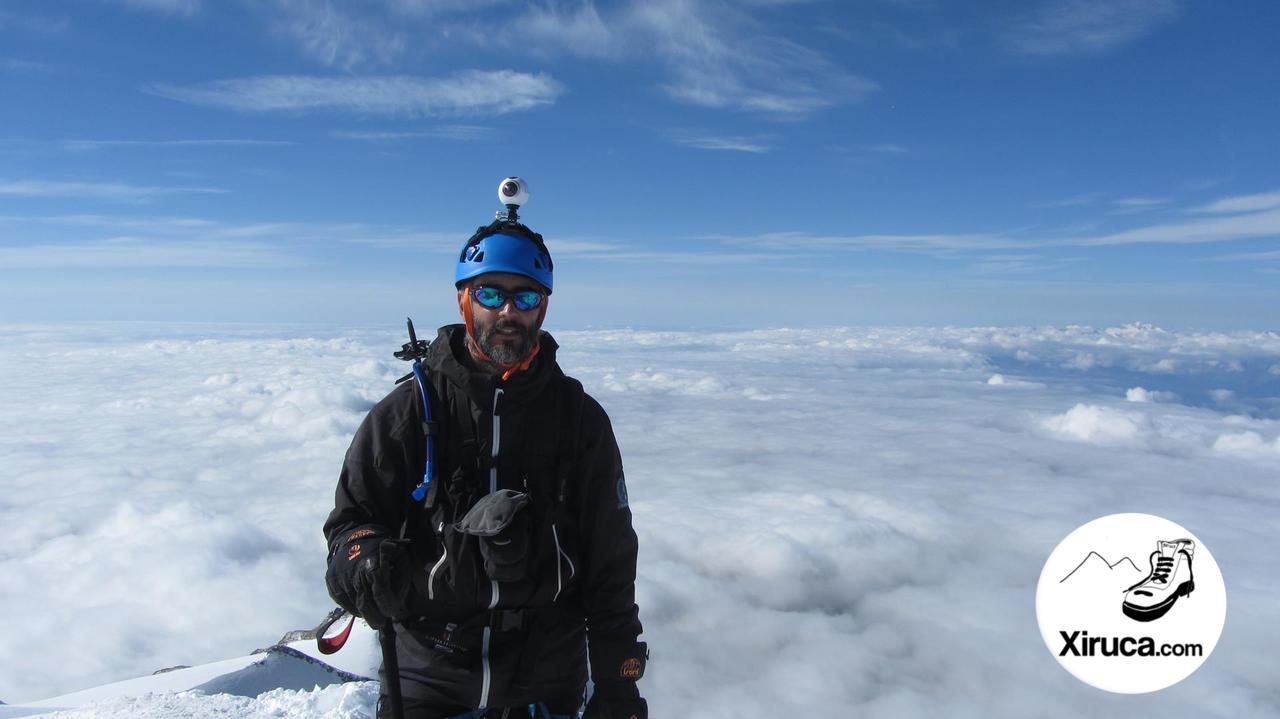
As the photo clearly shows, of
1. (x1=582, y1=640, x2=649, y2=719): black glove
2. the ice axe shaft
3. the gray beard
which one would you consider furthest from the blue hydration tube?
(x1=582, y1=640, x2=649, y2=719): black glove

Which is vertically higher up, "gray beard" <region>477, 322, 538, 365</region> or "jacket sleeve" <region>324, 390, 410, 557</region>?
"gray beard" <region>477, 322, 538, 365</region>

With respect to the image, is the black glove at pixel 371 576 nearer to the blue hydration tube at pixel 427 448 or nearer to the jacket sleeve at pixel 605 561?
the blue hydration tube at pixel 427 448

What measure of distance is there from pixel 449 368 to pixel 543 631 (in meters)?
1.31

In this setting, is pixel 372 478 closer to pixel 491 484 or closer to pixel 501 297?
pixel 491 484

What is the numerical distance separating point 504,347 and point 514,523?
2.60ft

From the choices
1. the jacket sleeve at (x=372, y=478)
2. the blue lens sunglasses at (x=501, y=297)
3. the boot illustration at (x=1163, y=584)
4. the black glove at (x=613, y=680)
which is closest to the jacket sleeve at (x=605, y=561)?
the black glove at (x=613, y=680)

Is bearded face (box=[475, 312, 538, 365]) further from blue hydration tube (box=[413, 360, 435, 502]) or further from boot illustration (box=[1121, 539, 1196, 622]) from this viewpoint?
boot illustration (box=[1121, 539, 1196, 622])

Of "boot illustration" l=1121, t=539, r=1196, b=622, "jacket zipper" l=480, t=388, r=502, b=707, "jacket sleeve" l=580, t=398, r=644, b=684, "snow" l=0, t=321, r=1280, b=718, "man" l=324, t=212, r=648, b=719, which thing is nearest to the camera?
"man" l=324, t=212, r=648, b=719

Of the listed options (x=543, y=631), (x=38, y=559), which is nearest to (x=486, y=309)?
(x=543, y=631)

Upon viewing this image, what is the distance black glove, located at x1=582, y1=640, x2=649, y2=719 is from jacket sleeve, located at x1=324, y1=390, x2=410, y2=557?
3.76 feet

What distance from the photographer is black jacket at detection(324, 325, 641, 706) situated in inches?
109

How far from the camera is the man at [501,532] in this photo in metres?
2.67

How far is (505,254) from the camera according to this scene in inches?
115

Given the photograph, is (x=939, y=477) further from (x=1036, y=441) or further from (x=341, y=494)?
(x=341, y=494)
